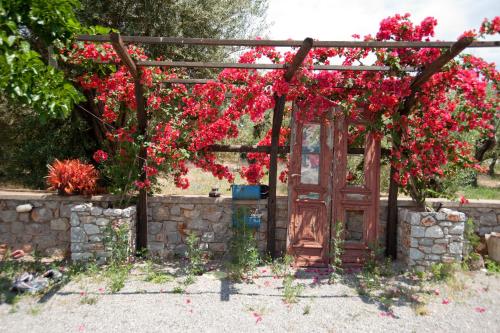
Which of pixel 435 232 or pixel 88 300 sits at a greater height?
pixel 435 232

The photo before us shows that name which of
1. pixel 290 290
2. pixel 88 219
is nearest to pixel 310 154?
pixel 290 290

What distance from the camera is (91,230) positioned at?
18.2 ft

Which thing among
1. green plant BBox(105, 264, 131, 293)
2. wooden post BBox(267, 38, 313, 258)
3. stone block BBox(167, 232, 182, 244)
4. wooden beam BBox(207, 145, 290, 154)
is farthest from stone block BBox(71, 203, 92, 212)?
wooden post BBox(267, 38, 313, 258)

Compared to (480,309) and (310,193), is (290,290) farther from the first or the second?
(480,309)

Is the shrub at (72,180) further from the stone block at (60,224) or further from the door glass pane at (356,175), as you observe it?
the door glass pane at (356,175)

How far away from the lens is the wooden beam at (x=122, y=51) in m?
4.39

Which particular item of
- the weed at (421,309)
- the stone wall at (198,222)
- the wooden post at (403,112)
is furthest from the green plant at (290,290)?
the wooden post at (403,112)

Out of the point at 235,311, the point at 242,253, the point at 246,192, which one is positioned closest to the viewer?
the point at 235,311

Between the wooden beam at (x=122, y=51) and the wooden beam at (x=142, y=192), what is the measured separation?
0.47m

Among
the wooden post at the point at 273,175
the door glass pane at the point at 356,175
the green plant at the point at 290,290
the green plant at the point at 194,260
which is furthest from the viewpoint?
the door glass pane at the point at 356,175

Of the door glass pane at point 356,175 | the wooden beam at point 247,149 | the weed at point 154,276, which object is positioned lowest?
the weed at point 154,276

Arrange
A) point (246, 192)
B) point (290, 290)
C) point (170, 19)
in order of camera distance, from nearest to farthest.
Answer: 1. point (290, 290)
2. point (246, 192)
3. point (170, 19)

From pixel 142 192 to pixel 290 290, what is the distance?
2.70m

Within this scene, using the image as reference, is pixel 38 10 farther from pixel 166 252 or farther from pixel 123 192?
pixel 166 252
